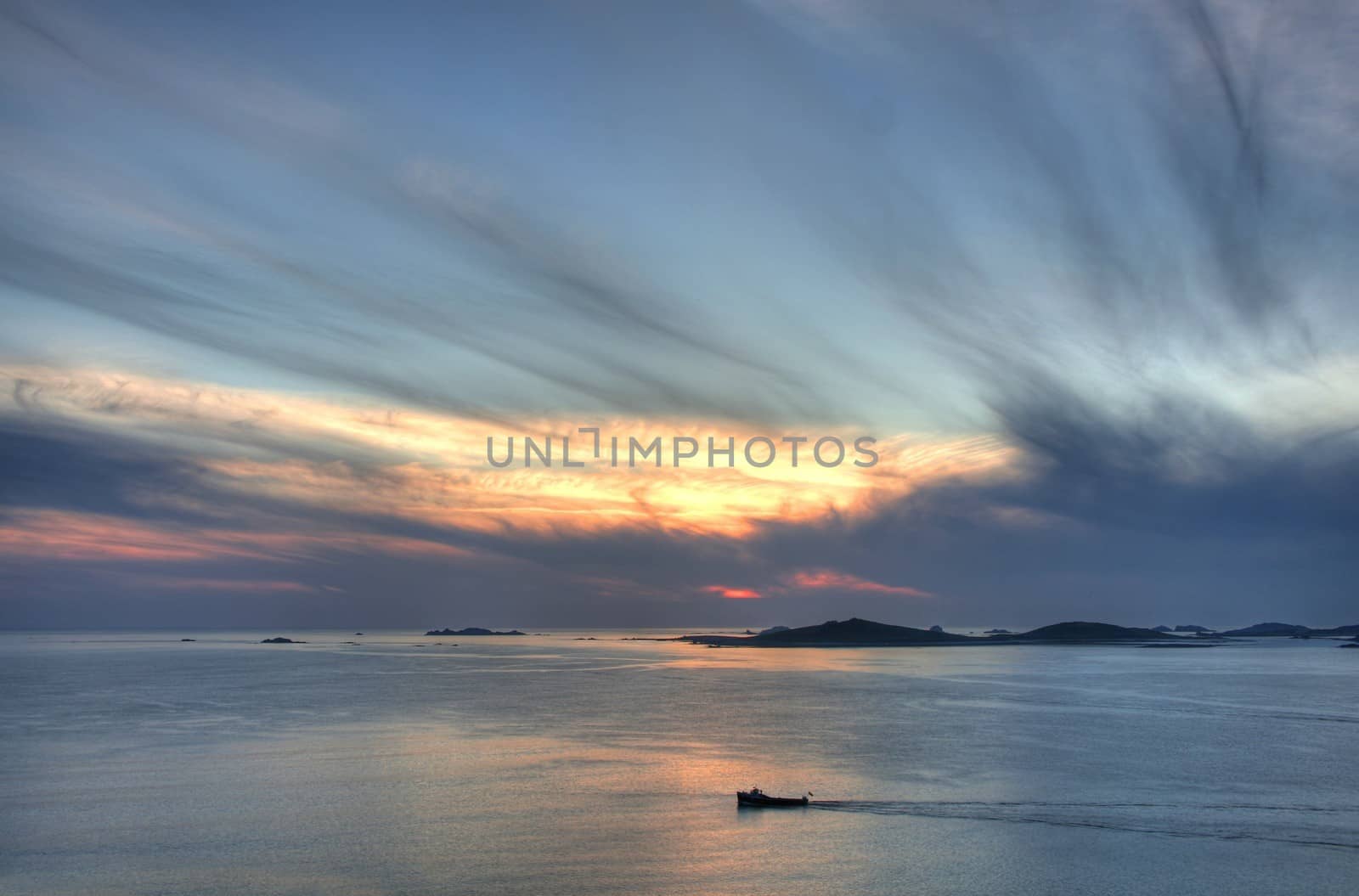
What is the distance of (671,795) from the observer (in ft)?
109

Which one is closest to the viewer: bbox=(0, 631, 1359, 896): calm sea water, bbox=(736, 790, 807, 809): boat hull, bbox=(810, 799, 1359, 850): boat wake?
bbox=(0, 631, 1359, 896): calm sea water

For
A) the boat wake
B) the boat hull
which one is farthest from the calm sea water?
the boat hull

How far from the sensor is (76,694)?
71.6 meters

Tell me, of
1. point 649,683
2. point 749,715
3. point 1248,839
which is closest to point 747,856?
point 1248,839

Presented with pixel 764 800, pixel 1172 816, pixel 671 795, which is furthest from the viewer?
pixel 671 795

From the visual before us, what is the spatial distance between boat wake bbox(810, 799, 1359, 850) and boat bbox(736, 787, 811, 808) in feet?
1.98

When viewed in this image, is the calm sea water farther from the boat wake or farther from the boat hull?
the boat hull

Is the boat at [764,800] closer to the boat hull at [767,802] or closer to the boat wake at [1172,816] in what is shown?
the boat hull at [767,802]

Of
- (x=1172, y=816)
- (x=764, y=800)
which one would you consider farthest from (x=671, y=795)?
(x=1172, y=816)

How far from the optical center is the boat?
31031 millimetres

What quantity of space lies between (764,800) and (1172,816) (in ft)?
42.3

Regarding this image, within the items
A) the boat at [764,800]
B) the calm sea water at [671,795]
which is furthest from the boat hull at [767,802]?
the calm sea water at [671,795]

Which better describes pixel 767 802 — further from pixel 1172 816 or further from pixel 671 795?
pixel 1172 816

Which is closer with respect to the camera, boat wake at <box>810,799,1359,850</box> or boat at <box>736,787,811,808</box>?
boat wake at <box>810,799,1359,850</box>
